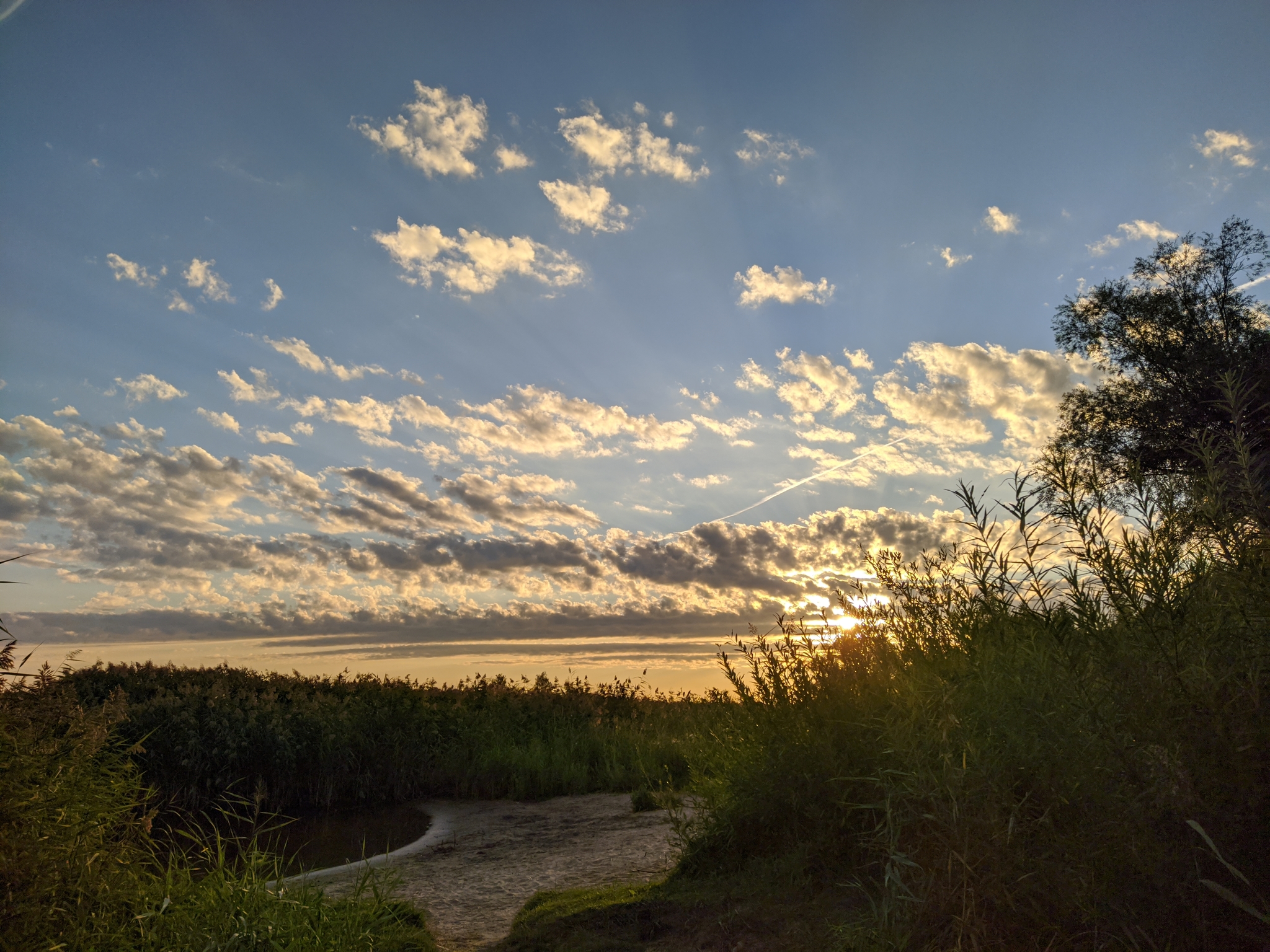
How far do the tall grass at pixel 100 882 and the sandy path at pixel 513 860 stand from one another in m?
0.81

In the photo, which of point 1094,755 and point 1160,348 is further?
point 1160,348

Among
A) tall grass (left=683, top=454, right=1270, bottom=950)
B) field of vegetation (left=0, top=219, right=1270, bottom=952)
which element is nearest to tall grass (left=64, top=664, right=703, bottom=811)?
field of vegetation (left=0, top=219, right=1270, bottom=952)

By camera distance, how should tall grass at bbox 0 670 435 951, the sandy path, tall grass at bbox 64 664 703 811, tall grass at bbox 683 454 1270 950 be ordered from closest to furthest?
tall grass at bbox 683 454 1270 950 → tall grass at bbox 0 670 435 951 → the sandy path → tall grass at bbox 64 664 703 811

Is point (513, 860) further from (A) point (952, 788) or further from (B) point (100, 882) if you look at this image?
(A) point (952, 788)

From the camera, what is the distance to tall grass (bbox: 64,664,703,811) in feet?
32.0

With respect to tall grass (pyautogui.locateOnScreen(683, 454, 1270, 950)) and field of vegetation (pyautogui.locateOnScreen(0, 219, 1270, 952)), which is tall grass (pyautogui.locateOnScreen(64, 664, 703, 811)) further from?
tall grass (pyautogui.locateOnScreen(683, 454, 1270, 950))

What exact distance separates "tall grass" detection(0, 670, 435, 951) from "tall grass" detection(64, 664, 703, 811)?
4614 millimetres

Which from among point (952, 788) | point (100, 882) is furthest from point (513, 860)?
point (952, 788)

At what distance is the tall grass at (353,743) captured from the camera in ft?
32.0

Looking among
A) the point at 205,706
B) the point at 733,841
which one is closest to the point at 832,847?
the point at 733,841

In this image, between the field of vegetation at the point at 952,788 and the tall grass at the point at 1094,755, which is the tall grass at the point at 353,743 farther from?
the tall grass at the point at 1094,755

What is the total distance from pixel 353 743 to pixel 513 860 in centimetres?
544

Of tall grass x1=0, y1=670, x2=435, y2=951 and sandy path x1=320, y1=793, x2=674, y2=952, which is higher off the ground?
tall grass x1=0, y1=670, x2=435, y2=951

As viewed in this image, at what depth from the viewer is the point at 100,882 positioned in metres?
3.53
